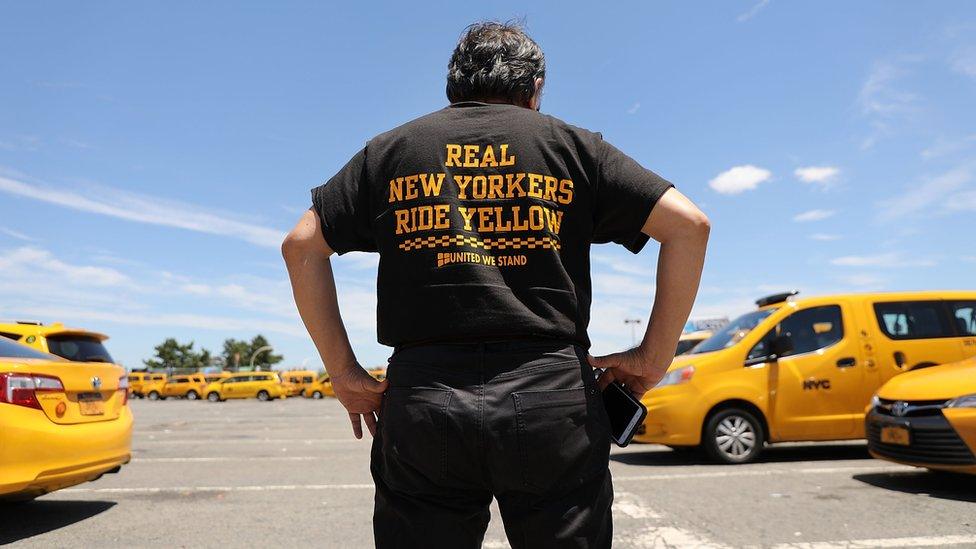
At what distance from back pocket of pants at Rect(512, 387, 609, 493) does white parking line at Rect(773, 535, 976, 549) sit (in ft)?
10.4

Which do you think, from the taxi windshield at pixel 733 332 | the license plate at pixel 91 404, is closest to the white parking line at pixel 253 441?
the taxi windshield at pixel 733 332

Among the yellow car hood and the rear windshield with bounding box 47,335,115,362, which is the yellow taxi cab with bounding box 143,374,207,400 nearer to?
the rear windshield with bounding box 47,335,115,362

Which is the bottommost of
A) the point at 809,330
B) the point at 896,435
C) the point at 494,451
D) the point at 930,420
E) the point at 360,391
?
the point at 896,435

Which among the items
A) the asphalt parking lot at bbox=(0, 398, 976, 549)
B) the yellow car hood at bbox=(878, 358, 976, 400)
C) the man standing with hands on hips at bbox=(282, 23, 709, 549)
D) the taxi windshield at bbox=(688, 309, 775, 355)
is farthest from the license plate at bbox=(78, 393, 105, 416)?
the yellow car hood at bbox=(878, 358, 976, 400)

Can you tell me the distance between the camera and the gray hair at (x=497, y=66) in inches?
73.2

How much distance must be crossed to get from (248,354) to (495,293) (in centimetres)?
13149

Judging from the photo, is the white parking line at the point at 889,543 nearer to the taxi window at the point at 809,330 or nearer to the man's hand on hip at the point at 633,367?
the man's hand on hip at the point at 633,367

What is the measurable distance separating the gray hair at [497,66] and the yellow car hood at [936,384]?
17.7 feet

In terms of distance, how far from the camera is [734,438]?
7812 millimetres

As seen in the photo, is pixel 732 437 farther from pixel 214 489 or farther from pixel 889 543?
pixel 214 489

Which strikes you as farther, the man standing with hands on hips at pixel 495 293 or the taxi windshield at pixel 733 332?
the taxi windshield at pixel 733 332

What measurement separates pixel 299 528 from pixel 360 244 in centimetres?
363

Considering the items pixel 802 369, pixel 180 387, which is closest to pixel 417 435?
pixel 802 369

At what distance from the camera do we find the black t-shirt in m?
1.63
